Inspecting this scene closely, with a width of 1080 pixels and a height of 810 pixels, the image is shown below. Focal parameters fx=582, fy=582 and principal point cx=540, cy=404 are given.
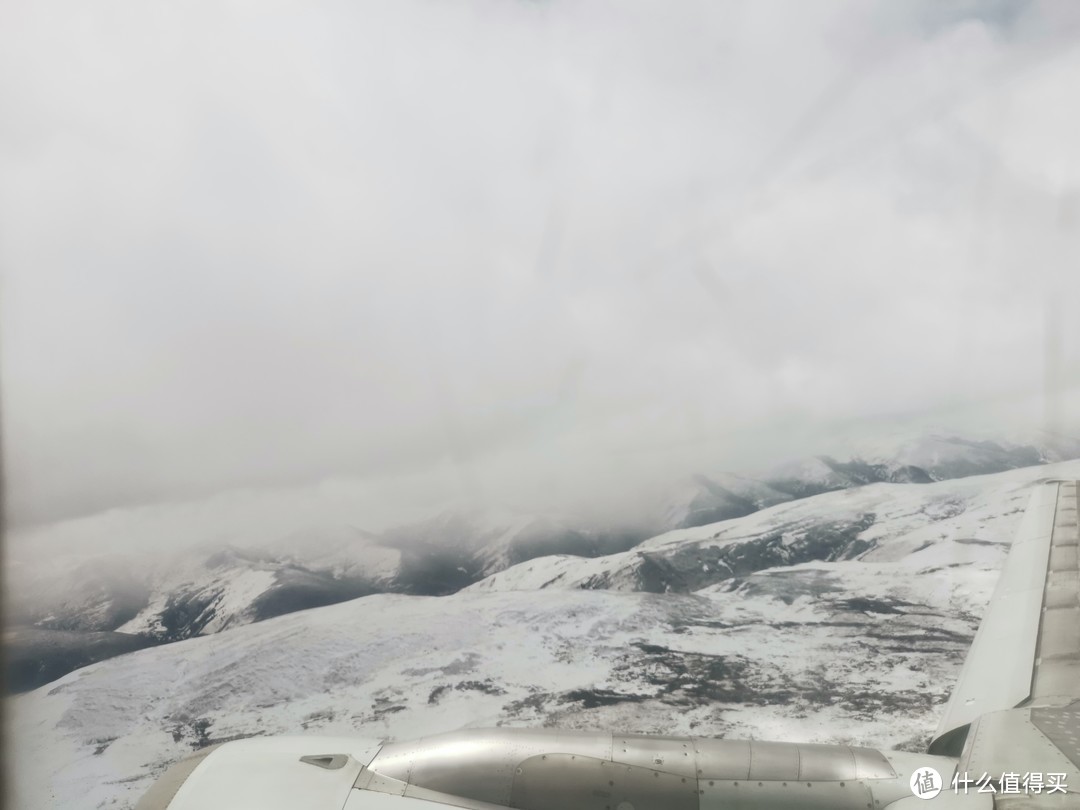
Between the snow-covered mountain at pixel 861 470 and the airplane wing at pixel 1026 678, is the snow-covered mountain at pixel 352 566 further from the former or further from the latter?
the airplane wing at pixel 1026 678

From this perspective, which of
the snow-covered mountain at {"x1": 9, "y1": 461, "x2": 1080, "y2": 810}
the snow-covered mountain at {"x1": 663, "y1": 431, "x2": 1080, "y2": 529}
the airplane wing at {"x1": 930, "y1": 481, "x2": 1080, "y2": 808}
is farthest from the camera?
the snow-covered mountain at {"x1": 663, "y1": 431, "x2": 1080, "y2": 529}

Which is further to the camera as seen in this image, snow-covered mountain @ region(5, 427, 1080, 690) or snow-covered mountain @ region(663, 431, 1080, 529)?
snow-covered mountain @ region(663, 431, 1080, 529)

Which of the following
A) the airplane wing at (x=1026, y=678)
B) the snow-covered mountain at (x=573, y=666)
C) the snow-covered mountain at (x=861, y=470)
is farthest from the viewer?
the snow-covered mountain at (x=861, y=470)

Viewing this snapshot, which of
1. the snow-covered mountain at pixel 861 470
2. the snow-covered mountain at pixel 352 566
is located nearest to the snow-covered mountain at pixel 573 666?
the snow-covered mountain at pixel 352 566

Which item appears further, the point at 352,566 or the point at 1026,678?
the point at 352,566

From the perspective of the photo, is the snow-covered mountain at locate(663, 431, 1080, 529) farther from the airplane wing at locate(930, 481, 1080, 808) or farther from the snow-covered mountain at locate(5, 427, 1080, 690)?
the airplane wing at locate(930, 481, 1080, 808)

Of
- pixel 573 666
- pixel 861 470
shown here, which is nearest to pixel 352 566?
pixel 573 666

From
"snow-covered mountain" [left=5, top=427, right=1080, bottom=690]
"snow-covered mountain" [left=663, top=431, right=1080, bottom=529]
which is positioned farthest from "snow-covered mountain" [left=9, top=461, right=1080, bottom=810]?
"snow-covered mountain" [left=663, top=431, right=1080, bottom=529]

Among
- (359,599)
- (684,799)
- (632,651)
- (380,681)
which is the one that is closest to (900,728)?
(632,651)

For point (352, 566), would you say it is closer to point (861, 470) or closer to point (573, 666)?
point (573, 666)
